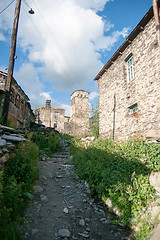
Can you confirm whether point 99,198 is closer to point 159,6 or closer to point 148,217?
point 148,217

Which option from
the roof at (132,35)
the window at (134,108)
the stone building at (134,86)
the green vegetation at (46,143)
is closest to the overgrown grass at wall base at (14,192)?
the stone building at (134,86)

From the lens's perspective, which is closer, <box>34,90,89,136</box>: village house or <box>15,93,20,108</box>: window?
<box>15,93,20,108</box>: window

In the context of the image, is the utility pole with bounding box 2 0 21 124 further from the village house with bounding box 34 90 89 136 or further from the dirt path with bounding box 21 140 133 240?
the village house with bounding box 34 90 89 136

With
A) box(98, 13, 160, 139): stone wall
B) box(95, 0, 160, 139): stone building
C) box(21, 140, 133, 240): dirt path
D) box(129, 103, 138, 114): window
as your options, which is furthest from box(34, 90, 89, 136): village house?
box(21, 140, 133, 240): dirt path

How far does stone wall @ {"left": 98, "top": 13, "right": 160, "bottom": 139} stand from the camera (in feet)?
21.4

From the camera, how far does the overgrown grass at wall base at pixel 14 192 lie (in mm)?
→ 2189

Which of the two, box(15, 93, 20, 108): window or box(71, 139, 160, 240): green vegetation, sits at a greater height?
box(15, 93, 20, 108): window

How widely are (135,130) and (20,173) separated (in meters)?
5.93

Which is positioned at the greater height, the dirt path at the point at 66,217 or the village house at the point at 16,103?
the village house at the point at 16,103

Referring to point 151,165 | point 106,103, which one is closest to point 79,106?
point 106,103

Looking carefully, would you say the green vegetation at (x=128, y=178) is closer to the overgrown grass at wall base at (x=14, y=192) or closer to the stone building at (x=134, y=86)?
the stone building at (x=134, y=86)

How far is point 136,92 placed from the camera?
7648 mm

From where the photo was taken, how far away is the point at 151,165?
4453mm

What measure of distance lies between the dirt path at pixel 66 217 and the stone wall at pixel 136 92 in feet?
13.8
